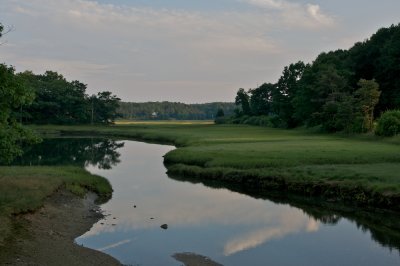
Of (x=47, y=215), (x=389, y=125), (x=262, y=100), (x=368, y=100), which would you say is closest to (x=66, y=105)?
(x=262, y=100)

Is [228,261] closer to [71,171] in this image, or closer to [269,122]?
[71,171]

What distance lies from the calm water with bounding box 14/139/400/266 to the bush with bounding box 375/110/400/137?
34451 mm

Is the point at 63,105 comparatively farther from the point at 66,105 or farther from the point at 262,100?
Answer: the point at 262,100

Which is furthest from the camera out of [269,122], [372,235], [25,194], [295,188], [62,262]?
[269,122]

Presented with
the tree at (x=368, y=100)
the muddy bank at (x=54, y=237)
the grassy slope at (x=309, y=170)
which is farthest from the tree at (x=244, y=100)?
the muddy bank at (x=54, y=237)

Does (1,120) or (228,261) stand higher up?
(1,120)

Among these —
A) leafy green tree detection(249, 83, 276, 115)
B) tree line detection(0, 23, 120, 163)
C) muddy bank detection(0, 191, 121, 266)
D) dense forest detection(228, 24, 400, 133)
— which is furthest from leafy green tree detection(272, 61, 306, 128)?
muddy bank detection(0, 191, 121, 266)

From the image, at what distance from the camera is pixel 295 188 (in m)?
31.7

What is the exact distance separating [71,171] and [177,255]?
65.6ft

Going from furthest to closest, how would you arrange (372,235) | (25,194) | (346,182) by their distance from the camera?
1. (346,182)
2. (25,194)
3. (372,235)

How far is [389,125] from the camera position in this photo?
59.2m

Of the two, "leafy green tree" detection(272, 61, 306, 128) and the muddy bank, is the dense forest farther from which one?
the muddy bank

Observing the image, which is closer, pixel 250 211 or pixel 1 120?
pixel 1 120

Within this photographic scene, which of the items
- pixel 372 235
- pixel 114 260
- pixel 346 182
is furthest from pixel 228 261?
pixel 346 182
